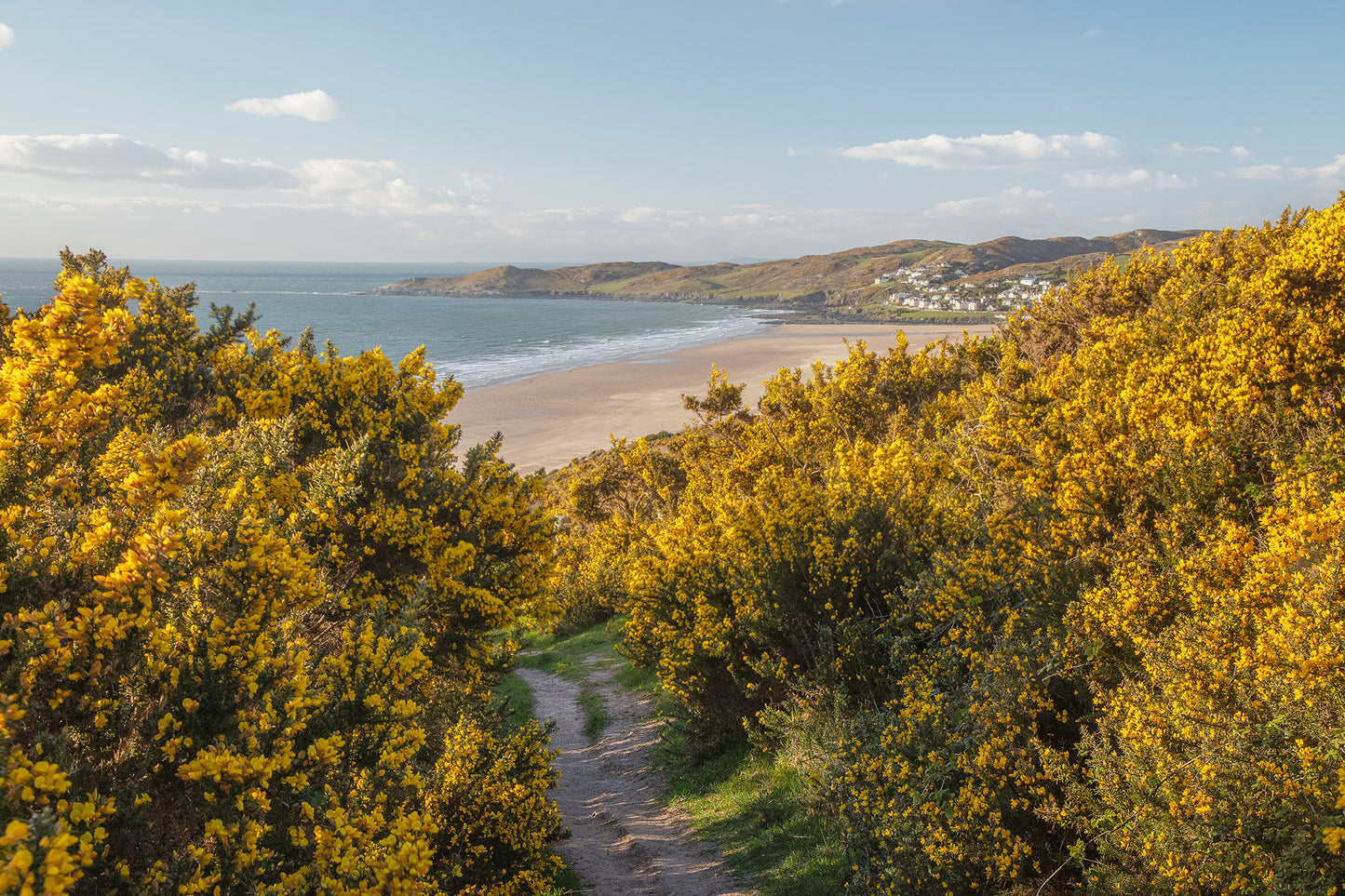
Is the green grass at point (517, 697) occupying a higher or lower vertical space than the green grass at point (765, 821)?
lower

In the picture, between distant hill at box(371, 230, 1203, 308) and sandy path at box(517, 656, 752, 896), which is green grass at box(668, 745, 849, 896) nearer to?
sandy path at box(517, 656, 752, 896)

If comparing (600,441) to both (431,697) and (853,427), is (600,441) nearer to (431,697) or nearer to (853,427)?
(853,427)

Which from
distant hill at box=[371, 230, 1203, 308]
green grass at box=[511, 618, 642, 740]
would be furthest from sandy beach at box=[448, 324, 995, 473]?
distant hill at box=[371, 230, 1203, 308]

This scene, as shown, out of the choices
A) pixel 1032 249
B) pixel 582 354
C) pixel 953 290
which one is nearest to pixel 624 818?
pixel 582 354

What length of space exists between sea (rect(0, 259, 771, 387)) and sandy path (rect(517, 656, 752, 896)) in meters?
28.5

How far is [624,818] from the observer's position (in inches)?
320

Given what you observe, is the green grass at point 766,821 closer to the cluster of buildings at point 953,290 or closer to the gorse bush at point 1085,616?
the gorse bush at point 1085,616

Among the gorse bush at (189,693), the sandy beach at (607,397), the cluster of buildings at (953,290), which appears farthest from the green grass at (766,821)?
the cluster of buildings at (953,290)

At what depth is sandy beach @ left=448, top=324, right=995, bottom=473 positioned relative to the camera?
114 feet

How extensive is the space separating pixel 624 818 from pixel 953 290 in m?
120

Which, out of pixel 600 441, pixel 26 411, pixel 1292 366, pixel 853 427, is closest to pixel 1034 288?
pixel 600 441

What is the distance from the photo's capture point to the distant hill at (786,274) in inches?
5468

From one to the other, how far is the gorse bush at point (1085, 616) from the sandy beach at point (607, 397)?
65.6ft

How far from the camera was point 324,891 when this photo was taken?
A: 322 centimetres
